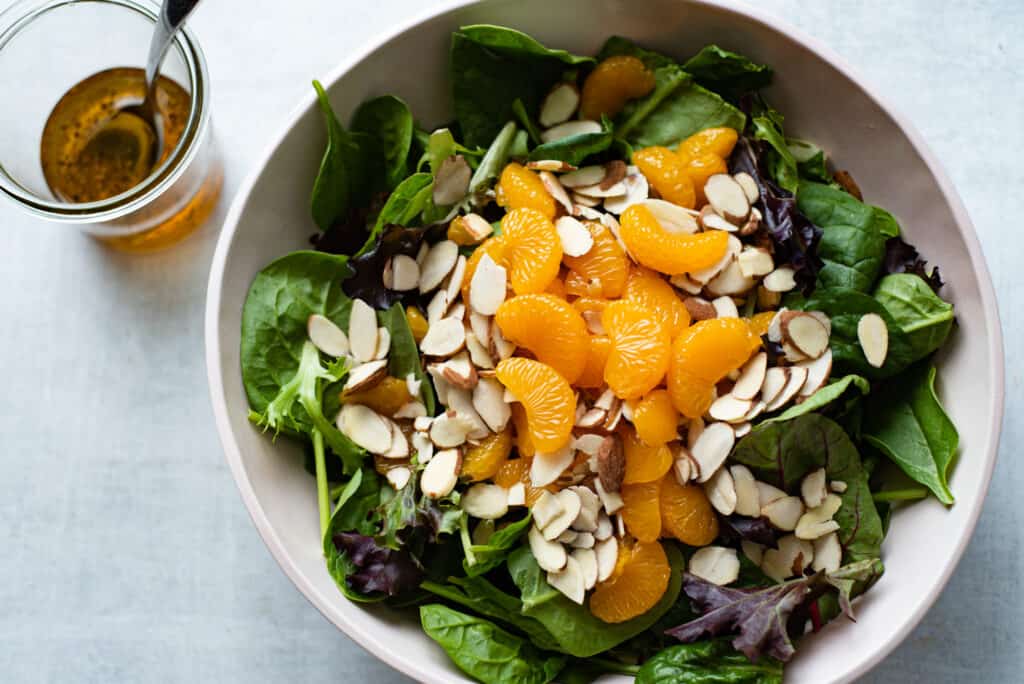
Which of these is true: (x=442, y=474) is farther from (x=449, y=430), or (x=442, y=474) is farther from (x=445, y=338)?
(x=445, y=338)

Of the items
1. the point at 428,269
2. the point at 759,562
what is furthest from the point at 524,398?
the point at 759,562

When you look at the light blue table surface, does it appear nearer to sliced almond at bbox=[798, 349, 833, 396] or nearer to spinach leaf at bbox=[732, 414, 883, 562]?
spinach leaf at bbox=[732, 414, 883, 562]

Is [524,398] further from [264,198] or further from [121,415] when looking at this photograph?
[121,415]

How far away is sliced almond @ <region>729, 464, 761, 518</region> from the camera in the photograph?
142 centimetres

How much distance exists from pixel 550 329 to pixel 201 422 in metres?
0.77

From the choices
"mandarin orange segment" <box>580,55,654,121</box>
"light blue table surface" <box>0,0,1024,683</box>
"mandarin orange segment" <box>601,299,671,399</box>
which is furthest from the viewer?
"light blue table surface" <box>0,0,1024,683</box>

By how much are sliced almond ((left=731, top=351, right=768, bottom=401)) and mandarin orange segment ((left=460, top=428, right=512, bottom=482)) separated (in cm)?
36

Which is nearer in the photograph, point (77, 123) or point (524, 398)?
point (524, 398)

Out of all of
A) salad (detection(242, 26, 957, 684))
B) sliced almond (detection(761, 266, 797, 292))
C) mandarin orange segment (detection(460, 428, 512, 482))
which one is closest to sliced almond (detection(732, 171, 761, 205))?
salad (detection(242, 26, 957, 684))

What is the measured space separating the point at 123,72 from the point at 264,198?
1.56ft

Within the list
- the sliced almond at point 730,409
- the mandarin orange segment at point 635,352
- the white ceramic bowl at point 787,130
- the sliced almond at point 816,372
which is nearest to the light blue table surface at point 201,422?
the white ceramic bowl at point 787,130

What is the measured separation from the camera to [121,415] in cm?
179

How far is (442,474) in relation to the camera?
141cm

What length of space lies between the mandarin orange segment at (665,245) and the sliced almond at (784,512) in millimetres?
374
